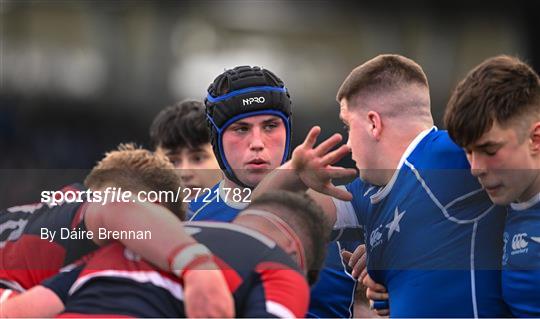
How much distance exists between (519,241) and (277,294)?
0.64 m

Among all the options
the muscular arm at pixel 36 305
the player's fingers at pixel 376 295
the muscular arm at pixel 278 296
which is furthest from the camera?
the player's fingers at pixel 376 295

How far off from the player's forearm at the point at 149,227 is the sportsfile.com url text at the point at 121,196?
0.12 feet

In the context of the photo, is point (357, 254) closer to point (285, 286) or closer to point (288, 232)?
point (288, 232)

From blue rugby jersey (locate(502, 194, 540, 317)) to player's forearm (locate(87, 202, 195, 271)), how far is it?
79cm

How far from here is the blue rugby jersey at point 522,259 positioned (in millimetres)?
1916

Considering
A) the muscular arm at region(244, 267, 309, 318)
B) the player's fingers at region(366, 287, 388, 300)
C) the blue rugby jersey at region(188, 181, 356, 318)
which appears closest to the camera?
the muscular arm at region(244, 267, 309, 318)

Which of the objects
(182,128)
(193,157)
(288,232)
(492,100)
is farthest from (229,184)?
(182,128)

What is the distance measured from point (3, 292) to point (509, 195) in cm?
128

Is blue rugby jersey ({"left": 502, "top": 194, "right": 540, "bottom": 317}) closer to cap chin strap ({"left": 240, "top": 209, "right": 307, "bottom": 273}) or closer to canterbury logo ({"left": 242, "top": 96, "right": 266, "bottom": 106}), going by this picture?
cap chin strap ({"left": 240, "top": 209, "right": 307, "bottom": 273})

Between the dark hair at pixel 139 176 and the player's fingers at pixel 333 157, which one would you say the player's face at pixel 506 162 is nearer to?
the player's fingers at pixel 333 157

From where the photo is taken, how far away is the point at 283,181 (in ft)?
6.47

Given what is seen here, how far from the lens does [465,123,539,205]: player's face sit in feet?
6.34

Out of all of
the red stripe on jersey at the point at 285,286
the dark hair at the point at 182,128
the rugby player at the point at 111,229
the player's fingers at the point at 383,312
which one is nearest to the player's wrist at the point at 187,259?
the rugby player at the point at 111,229

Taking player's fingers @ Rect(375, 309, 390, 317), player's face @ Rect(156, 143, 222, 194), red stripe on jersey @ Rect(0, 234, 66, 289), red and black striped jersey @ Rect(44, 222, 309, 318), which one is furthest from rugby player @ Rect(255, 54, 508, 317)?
player's face @ Rect(156, 143, 222, 194)
